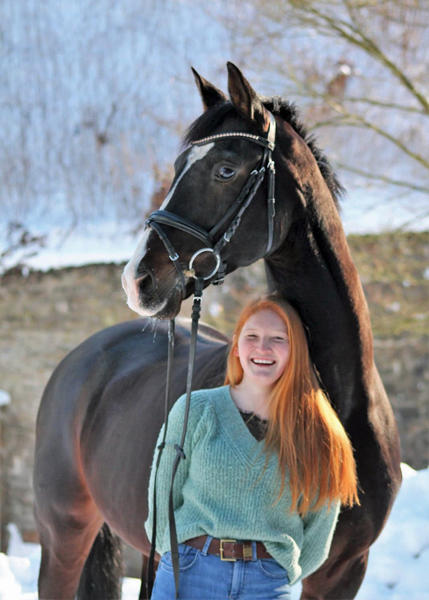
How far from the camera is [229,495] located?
1733mm

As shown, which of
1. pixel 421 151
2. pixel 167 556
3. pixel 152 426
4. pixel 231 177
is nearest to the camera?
pixel 167 556

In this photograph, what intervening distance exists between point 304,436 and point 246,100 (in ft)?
3.28

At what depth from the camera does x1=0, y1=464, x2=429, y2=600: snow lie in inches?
140

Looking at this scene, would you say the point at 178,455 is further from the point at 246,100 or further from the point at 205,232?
the point at 246,100

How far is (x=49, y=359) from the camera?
346 inches

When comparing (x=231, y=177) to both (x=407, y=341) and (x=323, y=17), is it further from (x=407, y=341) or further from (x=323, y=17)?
(x=407, y=341)

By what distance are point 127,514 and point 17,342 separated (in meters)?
6.86

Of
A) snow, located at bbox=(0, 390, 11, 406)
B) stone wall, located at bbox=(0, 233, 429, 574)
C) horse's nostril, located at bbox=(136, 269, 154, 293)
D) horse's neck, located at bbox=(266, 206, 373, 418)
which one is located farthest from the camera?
snow, located at bbox=(0, 390, 11, 406)

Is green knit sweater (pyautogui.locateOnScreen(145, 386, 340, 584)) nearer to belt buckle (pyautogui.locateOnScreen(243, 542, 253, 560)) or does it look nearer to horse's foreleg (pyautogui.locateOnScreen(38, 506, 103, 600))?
belt buckle (pyautogui.locateOnScreen(243, 542, 253, 560))

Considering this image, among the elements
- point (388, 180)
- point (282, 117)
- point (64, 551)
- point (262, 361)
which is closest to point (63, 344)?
point (388, 180)

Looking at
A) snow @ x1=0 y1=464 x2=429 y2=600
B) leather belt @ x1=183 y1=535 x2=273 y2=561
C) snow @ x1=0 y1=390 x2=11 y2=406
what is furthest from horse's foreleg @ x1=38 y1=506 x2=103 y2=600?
snow @ x1=0 y1=390 x2=11 y2=406

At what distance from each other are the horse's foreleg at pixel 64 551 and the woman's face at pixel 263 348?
1.65 m

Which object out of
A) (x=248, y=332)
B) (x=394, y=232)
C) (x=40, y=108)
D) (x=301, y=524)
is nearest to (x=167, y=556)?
(x=301, y=524)

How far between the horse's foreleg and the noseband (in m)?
1.77
